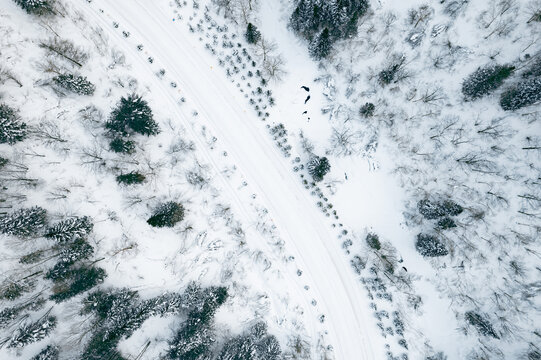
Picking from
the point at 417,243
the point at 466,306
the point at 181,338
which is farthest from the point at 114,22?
the point at 466,306

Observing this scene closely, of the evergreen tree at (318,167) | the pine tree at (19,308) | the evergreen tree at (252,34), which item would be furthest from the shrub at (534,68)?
the pine tree at (19,308)

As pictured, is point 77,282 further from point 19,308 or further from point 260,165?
point 260,165

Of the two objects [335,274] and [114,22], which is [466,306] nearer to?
[335,274]

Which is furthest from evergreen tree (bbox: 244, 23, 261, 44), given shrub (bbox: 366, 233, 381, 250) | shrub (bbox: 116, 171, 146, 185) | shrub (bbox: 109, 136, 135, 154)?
shrub (bbox: 366, 233, 381, 250)

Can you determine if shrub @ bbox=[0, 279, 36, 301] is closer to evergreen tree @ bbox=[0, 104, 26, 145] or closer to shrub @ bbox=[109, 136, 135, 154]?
evergreen tree @ bbox=[0, 104, 26, 145]

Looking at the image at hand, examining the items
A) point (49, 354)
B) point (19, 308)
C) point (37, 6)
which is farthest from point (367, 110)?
point (19, 308)
